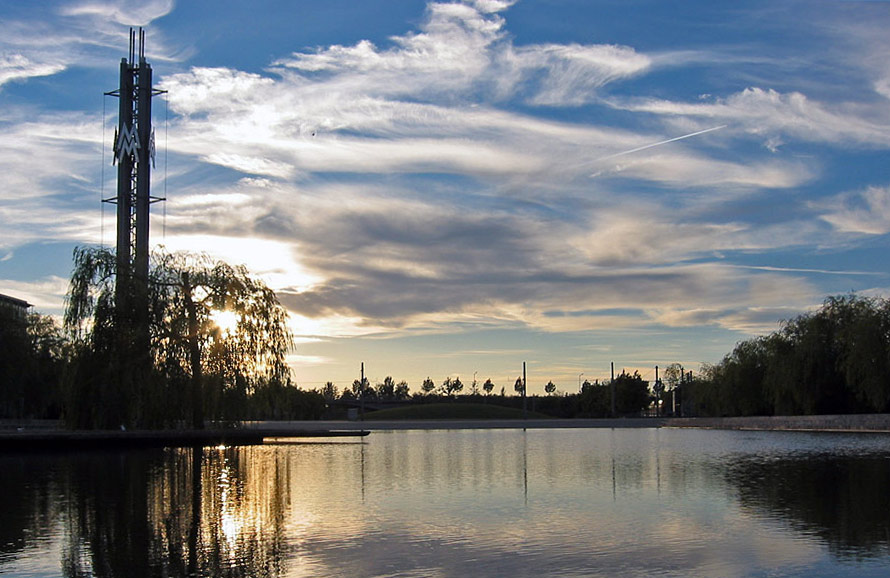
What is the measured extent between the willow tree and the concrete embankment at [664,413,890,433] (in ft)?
106

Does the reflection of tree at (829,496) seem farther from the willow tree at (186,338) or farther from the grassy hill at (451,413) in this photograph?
the grassy hill at (451,413)

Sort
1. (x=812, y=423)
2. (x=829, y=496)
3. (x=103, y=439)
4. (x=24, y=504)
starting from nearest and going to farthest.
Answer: (x=829, y=496)
(x=24, y=504)
(x=103, y=439)
(x=812, y=423)

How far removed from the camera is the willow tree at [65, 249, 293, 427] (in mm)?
36281

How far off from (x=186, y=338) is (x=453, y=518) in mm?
24556

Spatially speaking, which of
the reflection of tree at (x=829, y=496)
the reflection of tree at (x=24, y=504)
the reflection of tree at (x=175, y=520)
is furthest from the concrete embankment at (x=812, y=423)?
the reflection of tree at (x=24, y=504)

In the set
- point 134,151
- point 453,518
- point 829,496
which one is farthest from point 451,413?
point 453,518

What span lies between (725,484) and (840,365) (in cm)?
4084

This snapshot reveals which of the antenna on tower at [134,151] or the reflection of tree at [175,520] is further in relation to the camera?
the antenna on tower at [134,151]

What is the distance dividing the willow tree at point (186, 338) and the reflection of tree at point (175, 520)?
8543 millimetres

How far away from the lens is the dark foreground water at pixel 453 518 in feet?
37.2

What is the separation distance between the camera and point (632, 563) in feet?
37.1

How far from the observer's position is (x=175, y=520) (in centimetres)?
1534

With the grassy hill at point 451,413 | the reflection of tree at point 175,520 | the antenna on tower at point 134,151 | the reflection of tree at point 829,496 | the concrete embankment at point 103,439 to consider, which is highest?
the antenna on tower at point 134,151

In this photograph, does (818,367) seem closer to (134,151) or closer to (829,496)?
(829,496)
